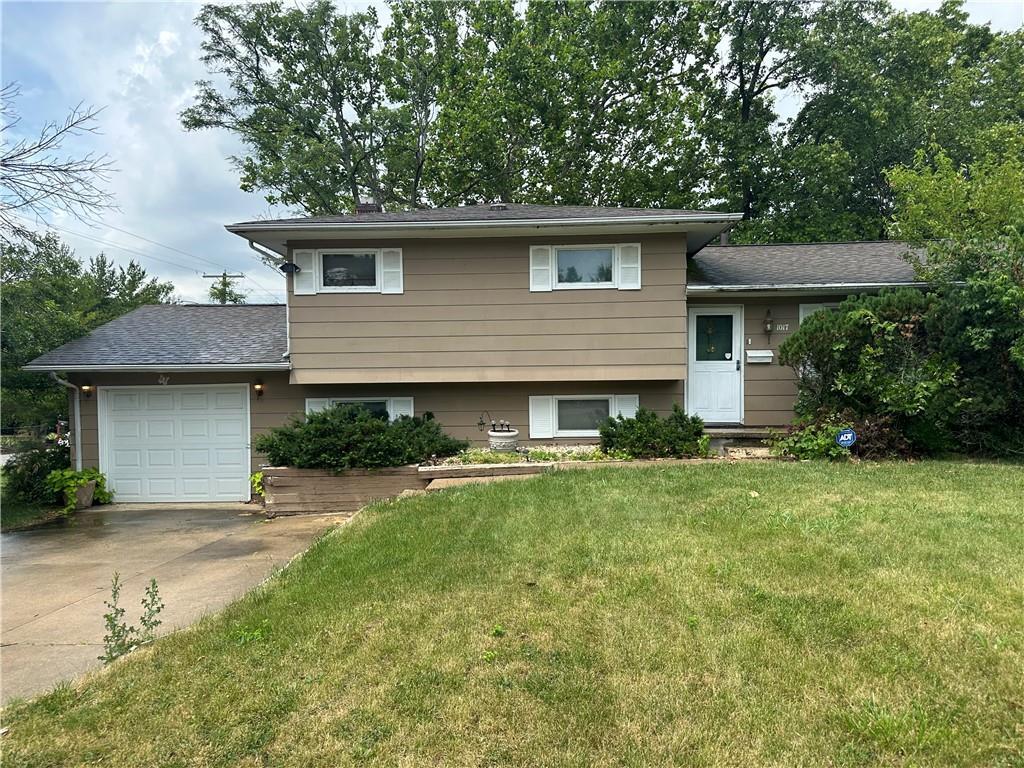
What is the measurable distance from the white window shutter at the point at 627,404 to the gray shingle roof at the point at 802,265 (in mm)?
2235

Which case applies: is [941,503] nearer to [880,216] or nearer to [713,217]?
[713,217]

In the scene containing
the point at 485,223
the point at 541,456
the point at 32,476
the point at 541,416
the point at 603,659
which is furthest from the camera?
the point at 541,416

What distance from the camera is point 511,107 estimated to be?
18266 millimetres

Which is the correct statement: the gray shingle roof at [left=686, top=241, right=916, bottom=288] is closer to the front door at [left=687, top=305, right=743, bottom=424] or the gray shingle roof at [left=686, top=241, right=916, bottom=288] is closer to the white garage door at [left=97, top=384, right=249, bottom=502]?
the front door at [left=687, top=305, right=743, bottom=424]

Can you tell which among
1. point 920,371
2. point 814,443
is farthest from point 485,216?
point 920,371

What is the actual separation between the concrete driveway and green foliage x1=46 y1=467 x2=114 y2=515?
645mm

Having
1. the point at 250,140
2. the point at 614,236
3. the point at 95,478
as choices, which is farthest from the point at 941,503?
the point at 250,140

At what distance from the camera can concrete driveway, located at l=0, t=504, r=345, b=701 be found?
388 cm

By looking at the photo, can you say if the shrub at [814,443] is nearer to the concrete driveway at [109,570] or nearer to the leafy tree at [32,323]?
the concrete driveway at [109,570]

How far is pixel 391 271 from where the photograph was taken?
9.88 metres

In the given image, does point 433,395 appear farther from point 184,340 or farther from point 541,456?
point 184,340

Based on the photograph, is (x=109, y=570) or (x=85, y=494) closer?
(x=109, y=570)

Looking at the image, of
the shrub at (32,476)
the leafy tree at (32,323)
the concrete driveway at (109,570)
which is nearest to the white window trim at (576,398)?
the concrete driveway at (109,570)

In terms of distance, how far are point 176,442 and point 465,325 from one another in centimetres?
596
